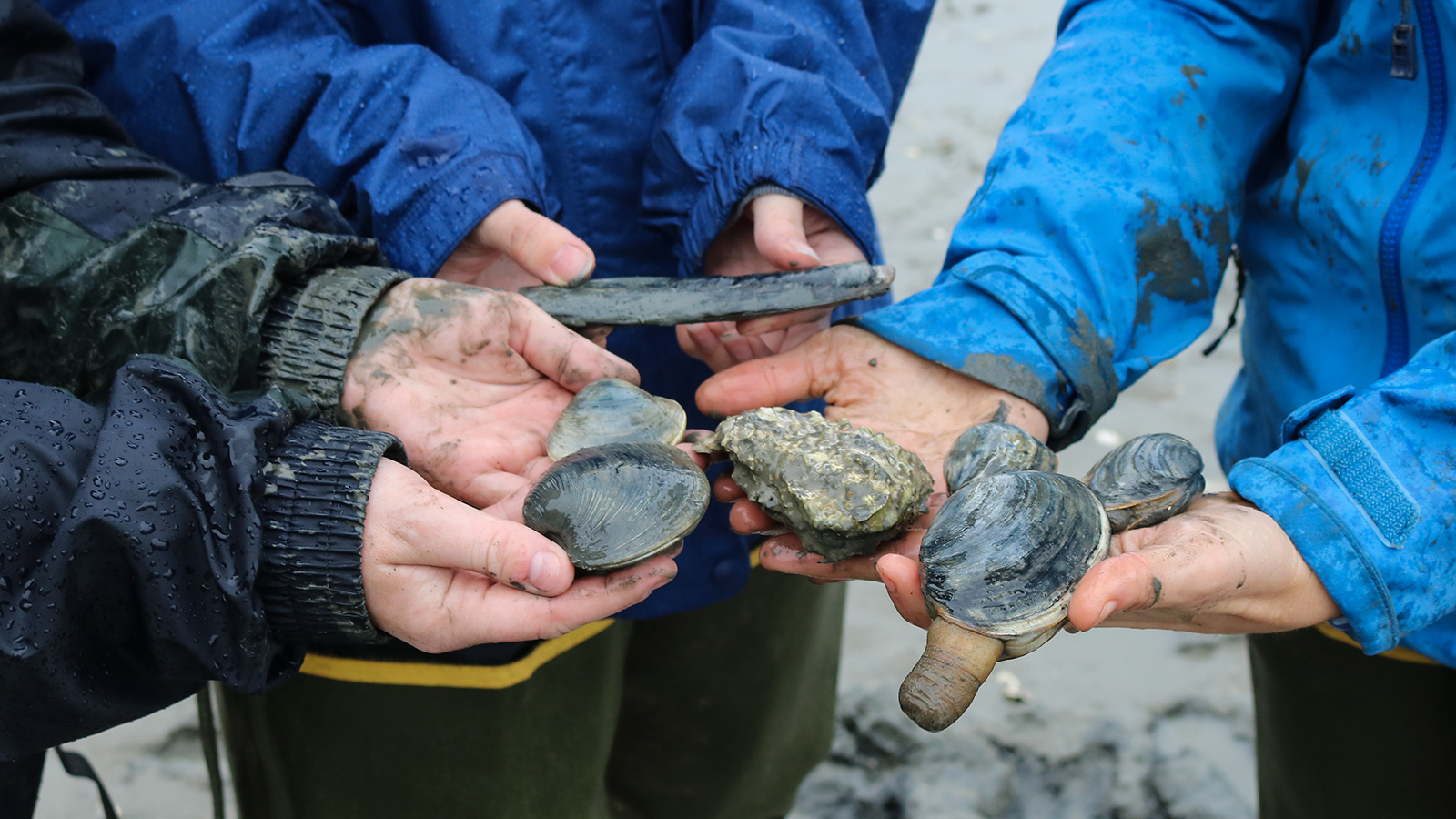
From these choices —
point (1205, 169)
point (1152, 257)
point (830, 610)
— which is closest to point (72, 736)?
point (830, 610)

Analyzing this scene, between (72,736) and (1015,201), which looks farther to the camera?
(1015,201)

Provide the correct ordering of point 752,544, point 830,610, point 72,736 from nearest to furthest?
1. point 72,736
2. point 752,544
3. point 830,610

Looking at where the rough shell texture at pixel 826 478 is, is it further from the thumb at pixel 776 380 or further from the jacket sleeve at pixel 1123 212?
the jacket sleeve at pixel 1123 212

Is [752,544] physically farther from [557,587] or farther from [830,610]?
[557,587]

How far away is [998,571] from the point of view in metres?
1.32

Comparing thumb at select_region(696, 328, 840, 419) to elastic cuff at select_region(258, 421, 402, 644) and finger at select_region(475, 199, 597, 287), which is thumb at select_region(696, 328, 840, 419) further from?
elastic cuff at select_region(258, 421, 402, 644)

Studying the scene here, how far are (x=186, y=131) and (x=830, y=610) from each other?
5.18ft

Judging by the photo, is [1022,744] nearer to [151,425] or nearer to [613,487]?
[613,487]

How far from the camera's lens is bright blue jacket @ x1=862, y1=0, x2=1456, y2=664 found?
1478 mm

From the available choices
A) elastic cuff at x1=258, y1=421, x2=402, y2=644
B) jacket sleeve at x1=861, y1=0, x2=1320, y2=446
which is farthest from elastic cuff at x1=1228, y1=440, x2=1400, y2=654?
elastic cuff at x1=258, y1=421, x2=402, y2=644

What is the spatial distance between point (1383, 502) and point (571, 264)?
3.89 ft

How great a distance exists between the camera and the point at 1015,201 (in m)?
1.79

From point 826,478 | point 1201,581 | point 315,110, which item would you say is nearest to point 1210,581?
point 1201,581

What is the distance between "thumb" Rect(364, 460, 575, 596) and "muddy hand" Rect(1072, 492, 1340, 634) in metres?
0.64
